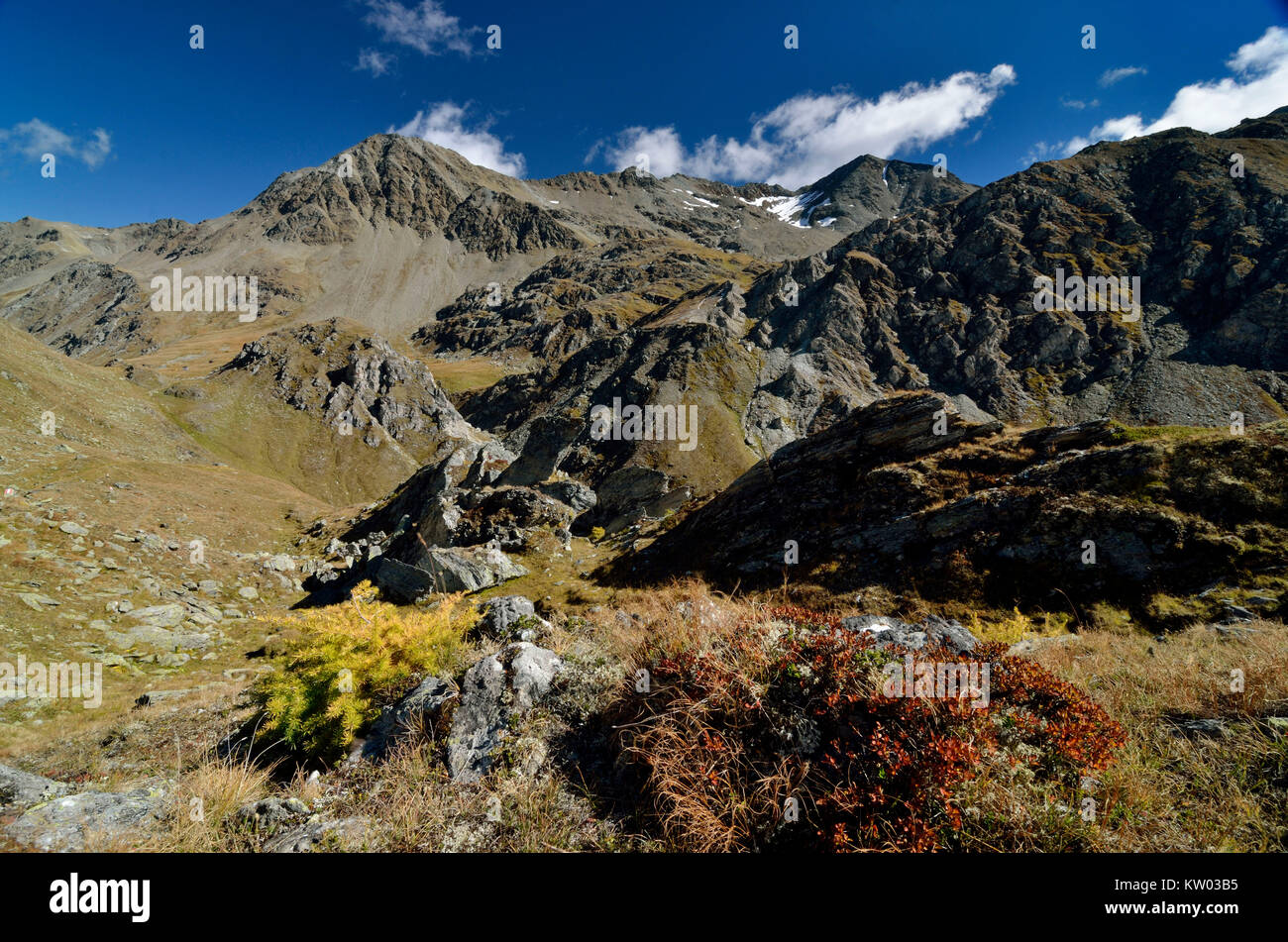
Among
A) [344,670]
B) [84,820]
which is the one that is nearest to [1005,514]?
[344,670]

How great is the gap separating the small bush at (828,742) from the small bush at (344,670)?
441 centimetres

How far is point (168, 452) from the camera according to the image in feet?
202

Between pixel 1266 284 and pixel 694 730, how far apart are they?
148 meters

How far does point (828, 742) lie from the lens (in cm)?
482

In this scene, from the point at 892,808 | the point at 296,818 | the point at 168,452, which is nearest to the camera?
the point at 892,808

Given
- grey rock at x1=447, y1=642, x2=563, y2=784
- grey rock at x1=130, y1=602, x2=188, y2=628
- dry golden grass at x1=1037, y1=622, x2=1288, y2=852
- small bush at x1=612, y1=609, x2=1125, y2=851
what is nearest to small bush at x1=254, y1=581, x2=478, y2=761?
grey rock at x1=447, y1=642, x2=563, y2=784

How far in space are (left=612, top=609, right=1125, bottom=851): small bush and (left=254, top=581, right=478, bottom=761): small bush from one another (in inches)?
174

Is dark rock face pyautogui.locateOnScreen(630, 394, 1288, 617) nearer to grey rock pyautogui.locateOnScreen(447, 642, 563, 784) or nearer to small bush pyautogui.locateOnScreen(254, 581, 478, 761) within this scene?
grey rock pyautogui.locateOnScreen(447, 642, 563, 784)

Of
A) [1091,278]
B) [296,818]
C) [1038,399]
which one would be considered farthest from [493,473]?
[1091,278]

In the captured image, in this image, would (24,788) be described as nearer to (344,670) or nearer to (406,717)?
(344,670)

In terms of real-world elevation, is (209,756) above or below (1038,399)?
below
